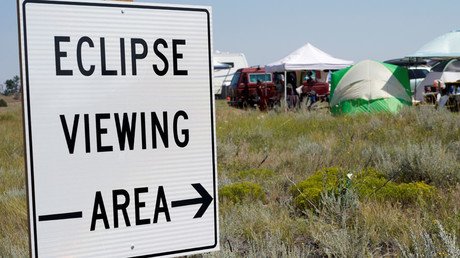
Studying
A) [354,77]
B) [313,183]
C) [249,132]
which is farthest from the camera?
[354,77]

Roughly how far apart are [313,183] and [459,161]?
2.38 meters

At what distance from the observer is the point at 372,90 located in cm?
1526

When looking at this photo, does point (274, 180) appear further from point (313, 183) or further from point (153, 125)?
point (153, 125)

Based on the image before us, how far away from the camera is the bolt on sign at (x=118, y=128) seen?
1696 millimetres

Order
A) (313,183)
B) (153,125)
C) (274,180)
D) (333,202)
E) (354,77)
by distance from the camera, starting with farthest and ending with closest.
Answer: (354,77), (274,180), (313,183), (333,202), (153,125)

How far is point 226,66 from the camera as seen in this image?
3338 centimetres

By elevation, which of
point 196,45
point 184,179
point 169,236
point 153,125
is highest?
point 196,45

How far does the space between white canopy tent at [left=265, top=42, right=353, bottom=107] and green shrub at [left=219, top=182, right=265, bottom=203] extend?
1511 centimetres

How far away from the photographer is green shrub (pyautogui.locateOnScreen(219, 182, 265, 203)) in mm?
5617

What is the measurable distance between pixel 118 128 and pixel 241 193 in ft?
13.0

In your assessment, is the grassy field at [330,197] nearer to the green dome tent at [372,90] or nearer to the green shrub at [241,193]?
the green shrub at [241,193]

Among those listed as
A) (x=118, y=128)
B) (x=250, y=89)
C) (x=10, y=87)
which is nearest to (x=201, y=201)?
(x=118, y=128)

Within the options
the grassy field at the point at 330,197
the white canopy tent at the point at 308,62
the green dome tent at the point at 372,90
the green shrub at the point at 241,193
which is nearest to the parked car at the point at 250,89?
the white canopy tent at the point at 308,62

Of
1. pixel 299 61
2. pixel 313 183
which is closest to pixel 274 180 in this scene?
pixel 313 183
